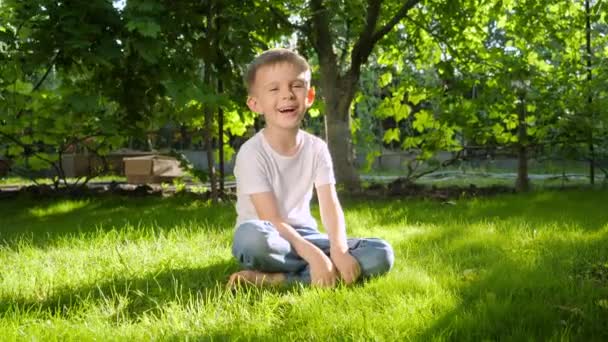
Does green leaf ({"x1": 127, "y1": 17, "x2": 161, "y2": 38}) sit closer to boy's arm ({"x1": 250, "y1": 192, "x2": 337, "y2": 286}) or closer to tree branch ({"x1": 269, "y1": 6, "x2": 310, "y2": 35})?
boy's arm ({"x1": 250, "y1": 192, "x2": 337, "y2": 286})

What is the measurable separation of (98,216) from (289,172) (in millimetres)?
2984

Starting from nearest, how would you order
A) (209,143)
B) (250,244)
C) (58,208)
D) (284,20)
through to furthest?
1. (250,244)
2. (209,143)
3. (58,208)
4. (284,20)

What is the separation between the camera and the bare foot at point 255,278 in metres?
2.46

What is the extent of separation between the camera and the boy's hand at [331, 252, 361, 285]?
245 cm

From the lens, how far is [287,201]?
277 cm

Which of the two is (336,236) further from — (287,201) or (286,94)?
(286,94)

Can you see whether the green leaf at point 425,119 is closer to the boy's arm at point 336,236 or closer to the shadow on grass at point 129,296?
the boy's arm at point 336,236

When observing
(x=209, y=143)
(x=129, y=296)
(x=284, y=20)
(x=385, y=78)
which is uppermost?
(x=284, y=20)


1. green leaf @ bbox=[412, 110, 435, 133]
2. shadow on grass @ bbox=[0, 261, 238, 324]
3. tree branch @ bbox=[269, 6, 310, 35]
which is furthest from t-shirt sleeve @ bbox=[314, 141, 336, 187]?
green leaf @ bbox=[412, 110, 435, 133]

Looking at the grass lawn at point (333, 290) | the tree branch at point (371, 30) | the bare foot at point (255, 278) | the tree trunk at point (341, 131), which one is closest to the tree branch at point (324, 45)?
the tree trunk at point (341, 131)

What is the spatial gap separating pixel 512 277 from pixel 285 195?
103 cm

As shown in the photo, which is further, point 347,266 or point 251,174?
point 251,174

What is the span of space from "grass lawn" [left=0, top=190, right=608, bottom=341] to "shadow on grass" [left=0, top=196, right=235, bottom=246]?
0.10 metres

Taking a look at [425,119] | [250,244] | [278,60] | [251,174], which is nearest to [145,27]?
[278,60]
